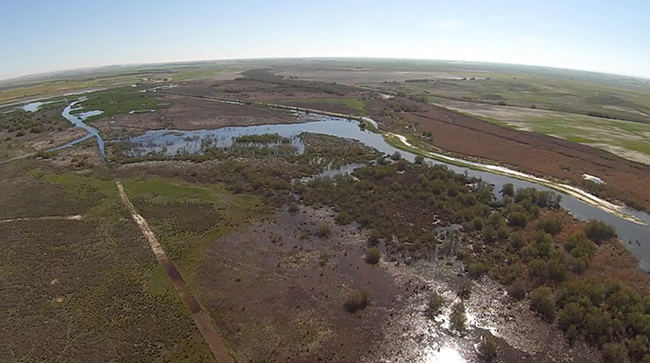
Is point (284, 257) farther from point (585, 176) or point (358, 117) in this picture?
point (358, 117)

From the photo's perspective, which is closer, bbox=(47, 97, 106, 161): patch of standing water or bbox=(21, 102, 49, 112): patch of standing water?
bbox=(47, 97, 106, 161): patch of standing water

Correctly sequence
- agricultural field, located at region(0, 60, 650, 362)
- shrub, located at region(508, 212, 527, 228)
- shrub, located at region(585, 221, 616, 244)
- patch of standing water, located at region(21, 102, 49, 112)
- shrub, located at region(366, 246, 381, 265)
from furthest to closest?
patch of standing water, located at region(21, 102, 49, 112)
shrub, located at region(508, 212, 527, 228)
shrub, located at region(585, 221, 616, 244)
shrub, located at region(366, 246, 381, 265)
agricultural field, located at region(0, 60, 650, 362)

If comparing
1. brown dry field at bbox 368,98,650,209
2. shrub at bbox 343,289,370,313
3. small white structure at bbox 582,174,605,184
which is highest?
brown dry field at bbox 368,98,650,209

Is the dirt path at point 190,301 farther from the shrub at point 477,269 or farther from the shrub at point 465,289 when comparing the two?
the shrub at point 477,269

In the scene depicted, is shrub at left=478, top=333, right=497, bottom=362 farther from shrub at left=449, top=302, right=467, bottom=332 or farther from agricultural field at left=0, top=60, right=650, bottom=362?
shrub at left=449, top=302, right=467, bottom=332

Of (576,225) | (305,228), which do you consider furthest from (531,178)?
(305,228)

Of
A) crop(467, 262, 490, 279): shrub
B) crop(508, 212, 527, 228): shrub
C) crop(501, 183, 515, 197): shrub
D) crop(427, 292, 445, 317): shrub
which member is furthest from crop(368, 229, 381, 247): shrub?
crop(501, 183, 515, 197): shrub

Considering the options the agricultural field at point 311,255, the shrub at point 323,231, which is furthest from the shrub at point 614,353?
the shrub at point 323,231
